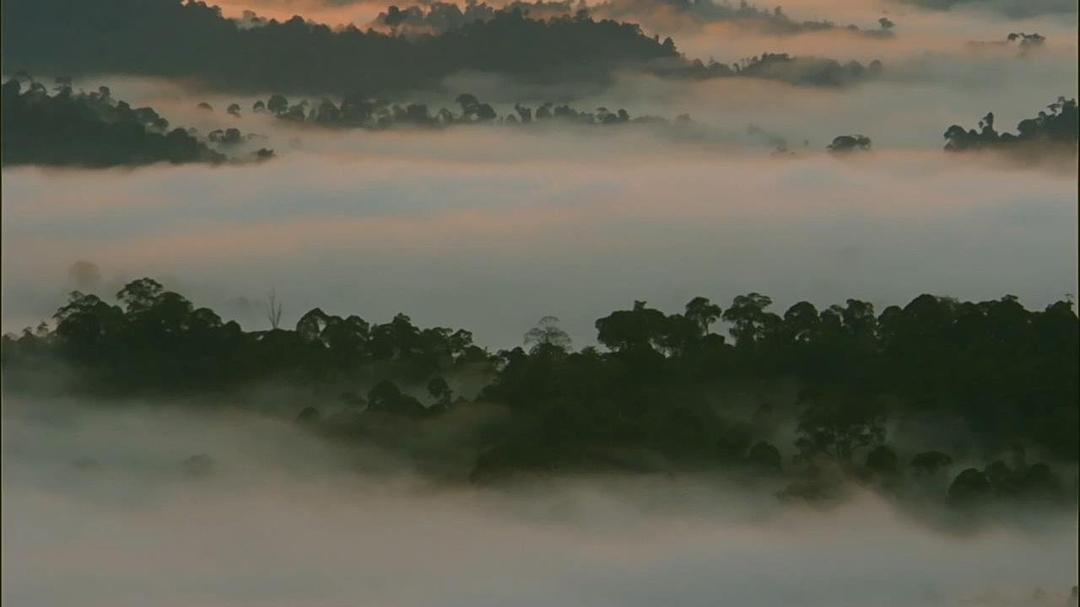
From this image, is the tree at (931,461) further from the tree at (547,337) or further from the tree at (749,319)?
the tree at (547,337)

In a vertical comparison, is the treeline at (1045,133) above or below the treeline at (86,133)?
above

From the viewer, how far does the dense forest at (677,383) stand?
30453 mm

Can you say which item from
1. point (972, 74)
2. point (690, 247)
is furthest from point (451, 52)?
point (972, 74)

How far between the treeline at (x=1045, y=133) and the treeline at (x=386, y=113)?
10.8m

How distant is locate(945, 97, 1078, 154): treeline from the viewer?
181ft

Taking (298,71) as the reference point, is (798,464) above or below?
below

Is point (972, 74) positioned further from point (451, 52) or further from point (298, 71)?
point (298, 71)

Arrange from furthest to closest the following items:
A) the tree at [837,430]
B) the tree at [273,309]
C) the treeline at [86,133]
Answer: the treeline at [86,133] < the tree at [273,309] < the tree at [837,430]

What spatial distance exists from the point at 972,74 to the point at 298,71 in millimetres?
22974

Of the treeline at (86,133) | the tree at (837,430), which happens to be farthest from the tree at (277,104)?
the tree at (837,430)

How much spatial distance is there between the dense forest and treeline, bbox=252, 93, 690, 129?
71.0ft

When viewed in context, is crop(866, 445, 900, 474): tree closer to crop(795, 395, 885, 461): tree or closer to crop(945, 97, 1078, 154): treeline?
crop(795, 395, 885, 461): tree

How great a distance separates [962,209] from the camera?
5719cm

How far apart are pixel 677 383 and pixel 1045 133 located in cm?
2680
